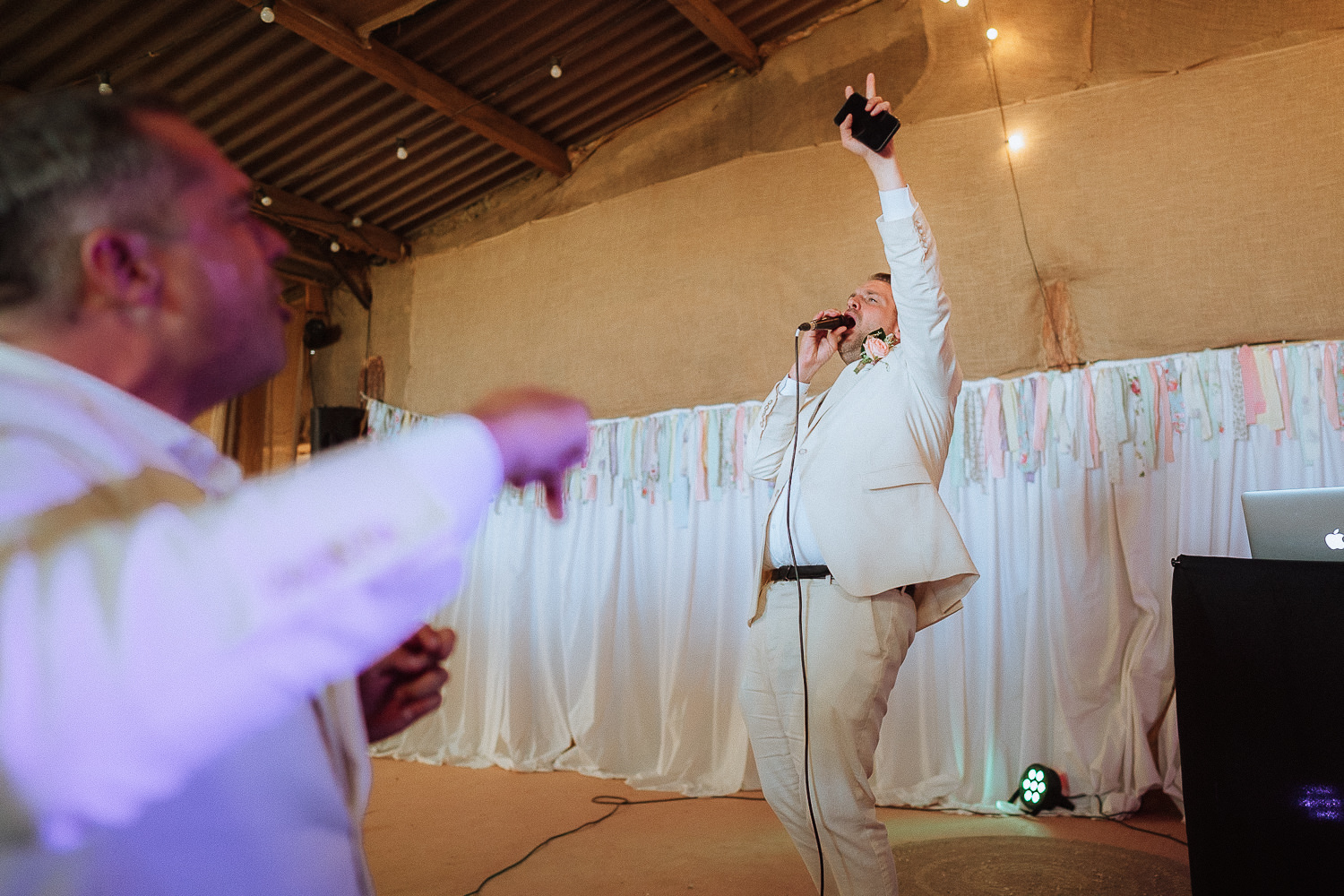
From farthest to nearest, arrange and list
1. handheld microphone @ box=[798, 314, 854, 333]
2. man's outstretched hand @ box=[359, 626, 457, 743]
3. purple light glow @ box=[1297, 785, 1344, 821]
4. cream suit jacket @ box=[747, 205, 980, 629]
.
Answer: handheld microphone @ box=[798, 314, 854, 333], cream suit jacket @ box=[747, 205, 980, 629], purple light glow @ box=[1297, 785, 1344, 821], man's outstretched hand @ box=[359, 626, 457, 743]

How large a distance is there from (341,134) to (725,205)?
7.58ft

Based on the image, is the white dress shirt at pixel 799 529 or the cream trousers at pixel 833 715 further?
the white dress shirt at pixel 799 529

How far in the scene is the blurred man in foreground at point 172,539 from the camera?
0.45m

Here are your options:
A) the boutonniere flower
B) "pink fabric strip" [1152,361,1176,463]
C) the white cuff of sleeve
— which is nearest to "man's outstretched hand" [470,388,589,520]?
the white cuff of sleeve

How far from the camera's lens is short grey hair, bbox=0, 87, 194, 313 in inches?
23.8

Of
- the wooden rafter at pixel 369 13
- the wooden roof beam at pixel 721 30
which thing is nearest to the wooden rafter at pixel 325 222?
the wooden rafter at pixel 369 13

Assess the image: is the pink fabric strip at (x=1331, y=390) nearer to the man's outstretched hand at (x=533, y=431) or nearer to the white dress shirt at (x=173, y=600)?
the man's outstretched hand at (x=533, y=431)

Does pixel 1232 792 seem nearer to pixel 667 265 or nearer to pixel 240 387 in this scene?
pixel 240 387

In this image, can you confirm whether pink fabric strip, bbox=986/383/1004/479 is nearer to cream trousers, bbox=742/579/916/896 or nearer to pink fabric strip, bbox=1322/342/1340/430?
pink fabric strip, bbox=1322/342/1340/430

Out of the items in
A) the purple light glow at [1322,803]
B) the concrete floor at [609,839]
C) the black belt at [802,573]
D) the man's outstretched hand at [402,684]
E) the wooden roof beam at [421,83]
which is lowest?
the concrete floor at [609,839]

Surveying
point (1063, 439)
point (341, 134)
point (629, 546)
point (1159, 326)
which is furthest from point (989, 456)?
point (341, 134)

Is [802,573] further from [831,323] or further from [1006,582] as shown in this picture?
[1006,582]

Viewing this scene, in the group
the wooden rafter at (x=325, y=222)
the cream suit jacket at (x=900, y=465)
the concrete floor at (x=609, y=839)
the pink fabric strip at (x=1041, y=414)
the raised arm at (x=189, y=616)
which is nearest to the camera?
the raised arm at (x=189, y=616)

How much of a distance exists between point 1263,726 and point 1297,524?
0.47m
